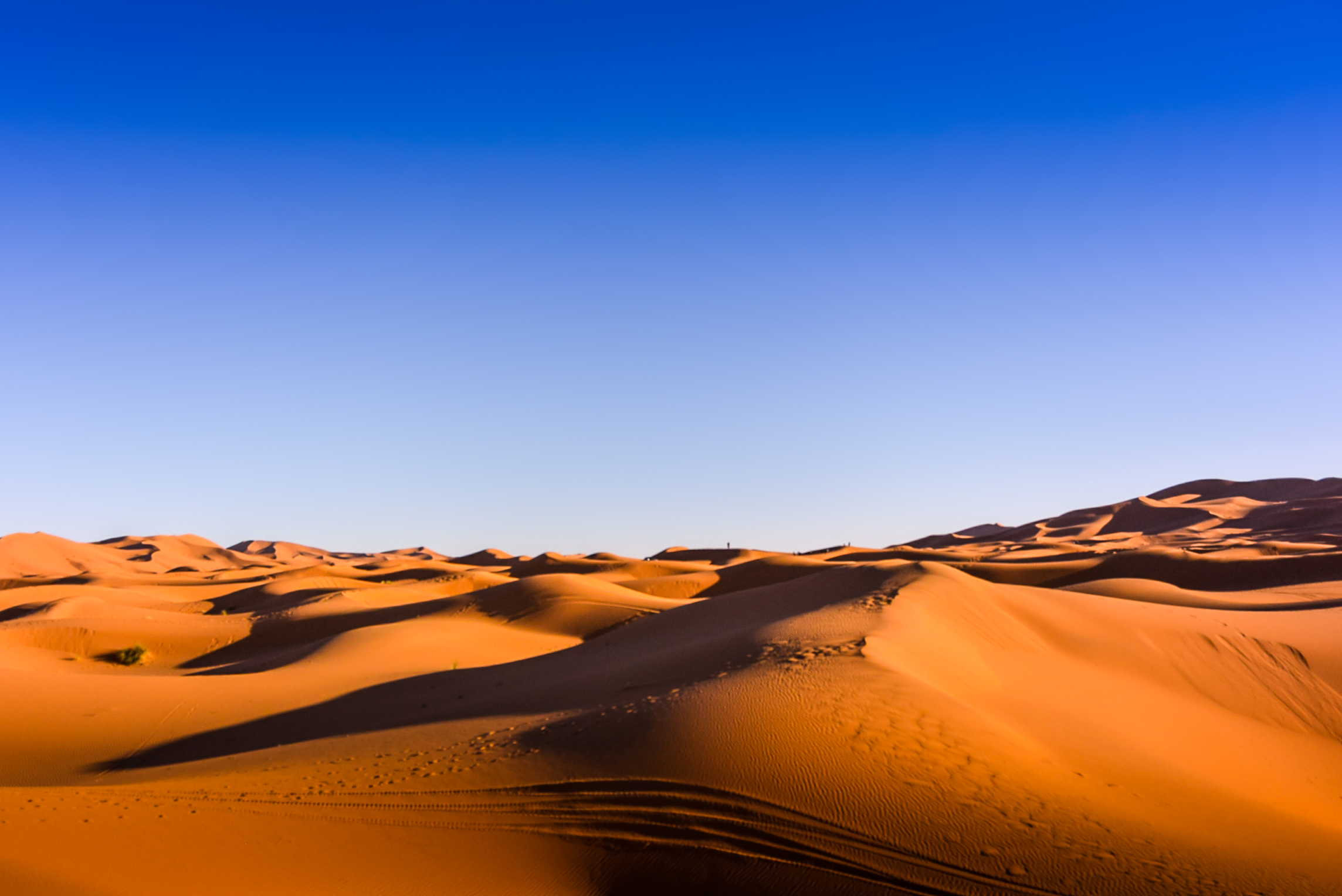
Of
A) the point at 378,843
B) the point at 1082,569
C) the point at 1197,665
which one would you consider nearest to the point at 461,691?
the point at 378,843

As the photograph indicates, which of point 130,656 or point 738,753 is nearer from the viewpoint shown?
point 738,753

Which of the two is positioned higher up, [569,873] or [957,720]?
[957,720]

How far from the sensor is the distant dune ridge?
613 centimetres

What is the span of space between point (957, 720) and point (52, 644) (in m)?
24.6

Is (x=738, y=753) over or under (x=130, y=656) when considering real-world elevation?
over

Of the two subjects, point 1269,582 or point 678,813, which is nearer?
point 678,813

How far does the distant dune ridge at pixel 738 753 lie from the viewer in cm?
613

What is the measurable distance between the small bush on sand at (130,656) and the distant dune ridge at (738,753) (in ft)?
0.27

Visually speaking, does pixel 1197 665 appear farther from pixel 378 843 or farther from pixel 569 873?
pixel 378 843

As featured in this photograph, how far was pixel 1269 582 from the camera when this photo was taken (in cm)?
2731

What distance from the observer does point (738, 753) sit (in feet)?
24.2

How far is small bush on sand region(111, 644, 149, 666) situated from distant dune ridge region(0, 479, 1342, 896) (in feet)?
0.27

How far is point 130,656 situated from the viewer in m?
23.2

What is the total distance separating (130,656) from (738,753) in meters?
21.8
